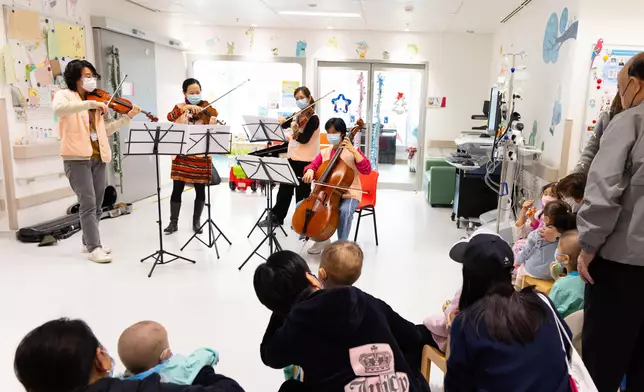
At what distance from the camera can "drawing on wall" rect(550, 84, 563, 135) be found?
399 centimetres

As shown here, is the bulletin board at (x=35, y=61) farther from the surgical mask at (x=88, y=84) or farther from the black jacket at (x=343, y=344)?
the black jacket at (x=343, y=344)

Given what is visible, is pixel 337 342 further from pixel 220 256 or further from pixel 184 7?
pixel 184 7

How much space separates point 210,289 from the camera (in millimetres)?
3188

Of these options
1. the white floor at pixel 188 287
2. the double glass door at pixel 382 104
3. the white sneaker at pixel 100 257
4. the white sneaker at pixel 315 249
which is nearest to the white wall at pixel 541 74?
the white floor at pixel 188 287

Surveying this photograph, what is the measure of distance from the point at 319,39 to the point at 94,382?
6637 millimetres

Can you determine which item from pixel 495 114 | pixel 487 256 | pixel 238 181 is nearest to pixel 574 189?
pixel 487 256

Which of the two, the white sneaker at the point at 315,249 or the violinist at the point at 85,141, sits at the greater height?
the violinist at the point at 85,141

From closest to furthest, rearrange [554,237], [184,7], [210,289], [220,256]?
[554,237] < [210,289] < [220,256] < [184,7]

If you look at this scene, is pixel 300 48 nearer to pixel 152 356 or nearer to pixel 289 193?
pixel 289 193

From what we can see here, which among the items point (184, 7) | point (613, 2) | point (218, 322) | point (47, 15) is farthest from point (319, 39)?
point (218, 322)

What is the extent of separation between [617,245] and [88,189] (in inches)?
140

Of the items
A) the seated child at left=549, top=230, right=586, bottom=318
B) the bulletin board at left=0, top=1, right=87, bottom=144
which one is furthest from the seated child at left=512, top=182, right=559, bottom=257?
the bulletin board at left=0, top=1, right=87, bottom=144

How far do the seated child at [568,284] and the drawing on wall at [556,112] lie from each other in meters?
2.18

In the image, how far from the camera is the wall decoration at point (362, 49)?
7.02 metres
